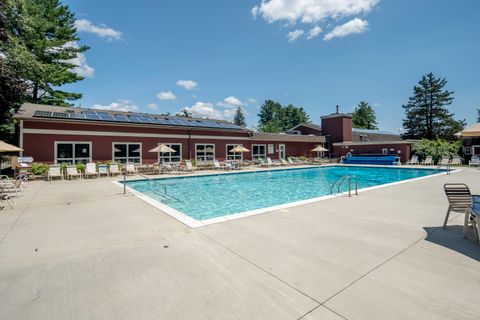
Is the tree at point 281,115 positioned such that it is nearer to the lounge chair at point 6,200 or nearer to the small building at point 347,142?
the small building at point 347,142

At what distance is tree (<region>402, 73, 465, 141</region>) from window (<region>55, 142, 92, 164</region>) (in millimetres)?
51908

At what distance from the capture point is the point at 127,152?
17.7m

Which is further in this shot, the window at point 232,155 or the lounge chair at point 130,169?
the window at point 232,155

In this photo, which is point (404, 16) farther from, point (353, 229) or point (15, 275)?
point (15, 275)

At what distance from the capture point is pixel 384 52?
52.8ft

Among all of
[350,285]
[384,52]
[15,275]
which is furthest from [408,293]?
[384,52]

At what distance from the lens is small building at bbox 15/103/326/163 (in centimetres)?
1460

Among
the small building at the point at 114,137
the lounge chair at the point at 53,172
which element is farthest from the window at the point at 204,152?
the lounge chair at the point at 53,172

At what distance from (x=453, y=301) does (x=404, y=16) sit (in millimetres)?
15891

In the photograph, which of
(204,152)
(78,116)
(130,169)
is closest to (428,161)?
(204,152)

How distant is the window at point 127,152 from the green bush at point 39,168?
4.11 metres

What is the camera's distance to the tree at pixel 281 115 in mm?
69938

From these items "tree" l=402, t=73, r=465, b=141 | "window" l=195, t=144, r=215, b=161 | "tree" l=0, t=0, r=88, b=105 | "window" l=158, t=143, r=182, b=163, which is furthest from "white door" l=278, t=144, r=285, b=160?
"tree" l=402, t=73, r=465, b=141

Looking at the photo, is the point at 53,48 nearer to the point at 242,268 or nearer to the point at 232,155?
the point at 232,155
